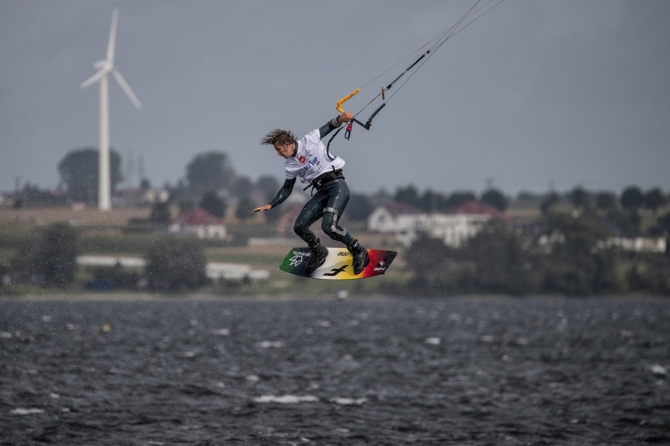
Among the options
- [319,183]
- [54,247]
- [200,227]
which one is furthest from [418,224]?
[319,183]

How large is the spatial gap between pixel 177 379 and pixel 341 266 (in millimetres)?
23975

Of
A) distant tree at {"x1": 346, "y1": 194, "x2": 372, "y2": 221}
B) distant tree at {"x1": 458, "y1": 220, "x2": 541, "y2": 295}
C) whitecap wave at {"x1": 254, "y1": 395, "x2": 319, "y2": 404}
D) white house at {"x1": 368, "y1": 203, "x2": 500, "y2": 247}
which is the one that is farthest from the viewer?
distant tree at {"x1": 458, "y1": 220, "x2": 541, "y2": 295}

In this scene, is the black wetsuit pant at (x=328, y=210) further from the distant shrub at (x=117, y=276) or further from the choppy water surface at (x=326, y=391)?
the distant shrub at (x=117, y=276)

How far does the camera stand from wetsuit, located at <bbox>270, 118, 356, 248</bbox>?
64.5ft

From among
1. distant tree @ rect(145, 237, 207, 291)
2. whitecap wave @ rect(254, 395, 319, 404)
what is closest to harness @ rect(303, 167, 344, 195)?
whitecap wave @ rect(254, 395, 319, 404)

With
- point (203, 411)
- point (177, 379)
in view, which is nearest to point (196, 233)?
point (177, 379)

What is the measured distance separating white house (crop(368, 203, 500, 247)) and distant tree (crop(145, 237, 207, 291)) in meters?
79.6

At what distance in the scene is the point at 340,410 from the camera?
35844 mm

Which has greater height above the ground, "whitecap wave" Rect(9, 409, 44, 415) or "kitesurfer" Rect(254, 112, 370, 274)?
"kitesurfer" Rect(254, 112, 370, 274)

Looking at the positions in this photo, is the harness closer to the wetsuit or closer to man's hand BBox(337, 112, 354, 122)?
the wetsuit

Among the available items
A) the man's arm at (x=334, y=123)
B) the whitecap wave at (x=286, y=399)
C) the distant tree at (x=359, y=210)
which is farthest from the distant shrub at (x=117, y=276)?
the man's arm at (x=334, y=123)

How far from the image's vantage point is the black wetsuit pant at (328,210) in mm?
20219

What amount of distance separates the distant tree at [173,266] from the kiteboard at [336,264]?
26.6 m

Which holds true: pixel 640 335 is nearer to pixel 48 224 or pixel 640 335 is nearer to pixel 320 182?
pixel 48 224
